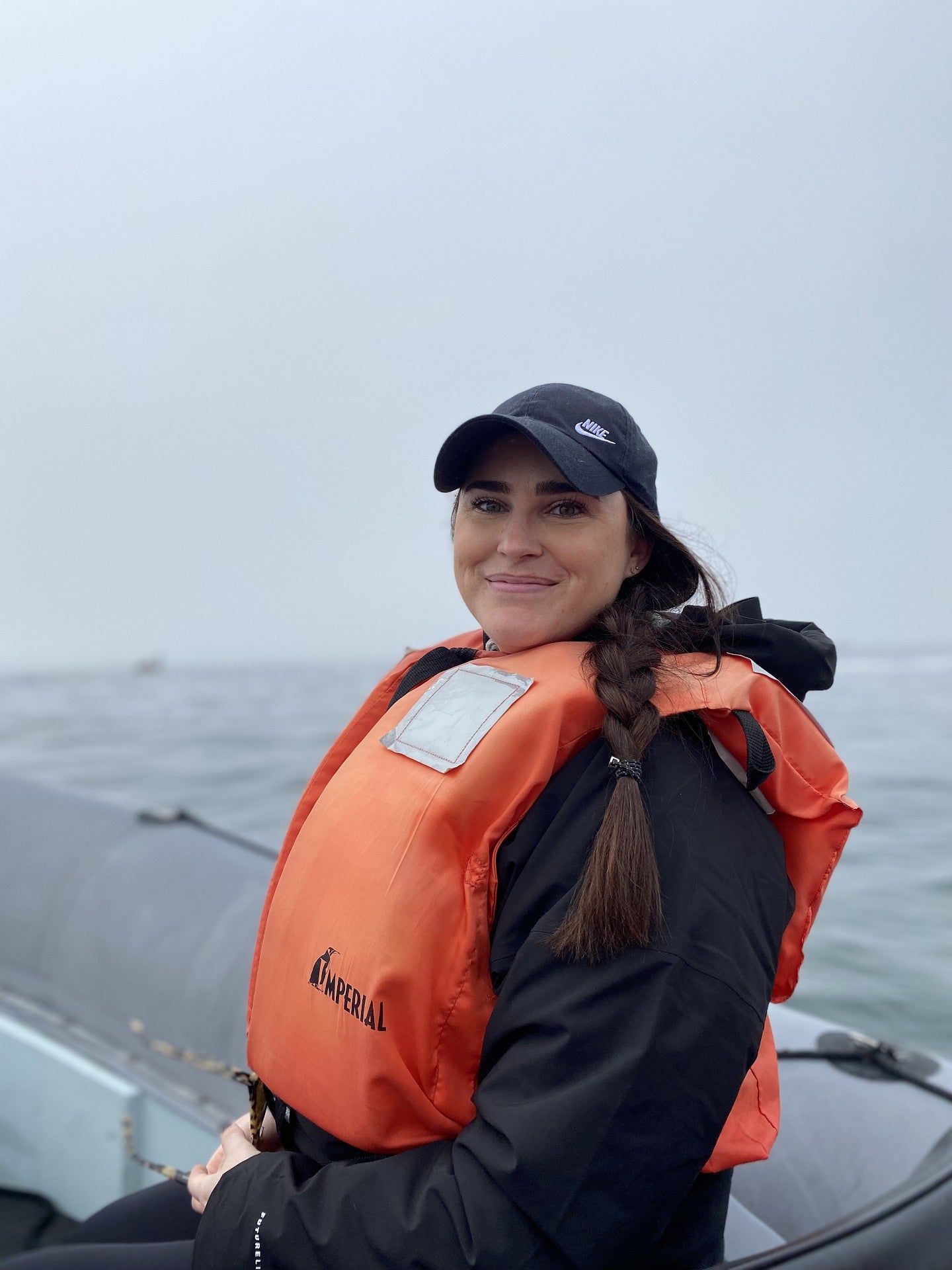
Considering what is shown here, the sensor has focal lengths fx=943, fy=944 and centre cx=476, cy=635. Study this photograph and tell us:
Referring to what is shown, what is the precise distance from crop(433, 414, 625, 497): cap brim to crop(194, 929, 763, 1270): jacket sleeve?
41cm

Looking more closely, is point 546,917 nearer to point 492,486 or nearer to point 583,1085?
point 583,1085

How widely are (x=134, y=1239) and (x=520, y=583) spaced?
2.83 feet

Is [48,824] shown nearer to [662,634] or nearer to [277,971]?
[277,971]

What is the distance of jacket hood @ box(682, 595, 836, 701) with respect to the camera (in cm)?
94

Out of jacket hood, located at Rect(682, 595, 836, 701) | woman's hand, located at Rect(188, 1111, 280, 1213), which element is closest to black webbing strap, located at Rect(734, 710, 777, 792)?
→ jacket hood, located at Rect(682, 595, 836, 701)

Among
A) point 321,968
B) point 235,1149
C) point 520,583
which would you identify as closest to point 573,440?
point 520,583

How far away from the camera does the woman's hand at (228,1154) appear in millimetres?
903

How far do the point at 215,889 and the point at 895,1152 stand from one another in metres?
1.38

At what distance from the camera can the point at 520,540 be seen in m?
0.94

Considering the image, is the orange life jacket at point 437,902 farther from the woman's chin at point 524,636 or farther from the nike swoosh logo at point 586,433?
the nike swoosh logo at point 586,433

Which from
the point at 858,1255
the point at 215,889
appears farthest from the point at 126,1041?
the point at 858,1255

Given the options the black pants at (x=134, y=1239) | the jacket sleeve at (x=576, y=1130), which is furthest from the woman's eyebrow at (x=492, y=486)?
the black pants at (x=134, y=1239)

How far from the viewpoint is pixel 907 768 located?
19.2 feet

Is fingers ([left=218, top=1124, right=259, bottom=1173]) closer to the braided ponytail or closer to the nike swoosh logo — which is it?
the braided ponytail
